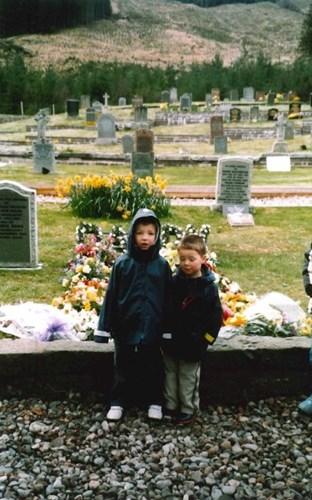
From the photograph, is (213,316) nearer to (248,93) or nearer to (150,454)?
(150,454)

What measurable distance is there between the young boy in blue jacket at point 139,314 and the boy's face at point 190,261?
0.48 feet

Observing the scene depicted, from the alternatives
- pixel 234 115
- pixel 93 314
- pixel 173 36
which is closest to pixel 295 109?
pixel 234 115

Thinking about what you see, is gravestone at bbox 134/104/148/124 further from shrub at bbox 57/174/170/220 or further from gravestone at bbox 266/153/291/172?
shrub at bbox 57/174/170/220

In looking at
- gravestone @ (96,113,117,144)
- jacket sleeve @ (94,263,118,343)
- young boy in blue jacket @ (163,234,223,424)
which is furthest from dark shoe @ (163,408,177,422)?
gravestone @ (96,113,117,144)

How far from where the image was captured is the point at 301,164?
66.8ft

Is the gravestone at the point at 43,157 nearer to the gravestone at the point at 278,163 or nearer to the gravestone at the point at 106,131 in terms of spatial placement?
the gravestone at the point at 278,163

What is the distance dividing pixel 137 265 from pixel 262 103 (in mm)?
40636

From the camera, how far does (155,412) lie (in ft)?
14.4

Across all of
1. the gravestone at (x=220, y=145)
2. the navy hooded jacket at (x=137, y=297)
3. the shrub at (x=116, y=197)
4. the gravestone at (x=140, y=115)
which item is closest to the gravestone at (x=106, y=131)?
the gravestone at (x=220, y=145)

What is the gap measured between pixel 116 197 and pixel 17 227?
3.18 m

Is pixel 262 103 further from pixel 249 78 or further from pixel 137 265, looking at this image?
pixel 137 265

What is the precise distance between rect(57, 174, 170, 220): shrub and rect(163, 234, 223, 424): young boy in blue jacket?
6681 mm

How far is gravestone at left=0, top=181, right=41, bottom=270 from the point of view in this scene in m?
8.12

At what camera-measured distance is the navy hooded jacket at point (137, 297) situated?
173 inches
